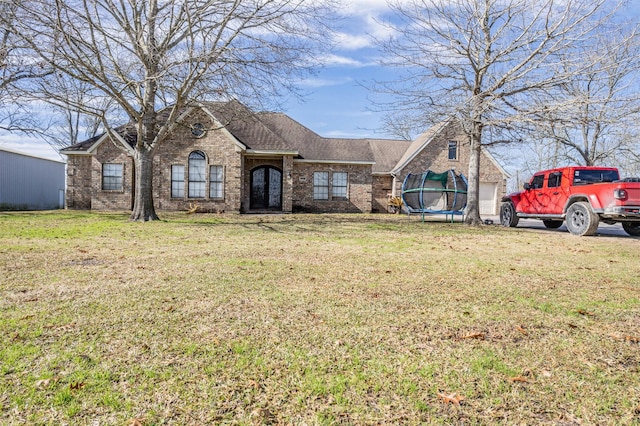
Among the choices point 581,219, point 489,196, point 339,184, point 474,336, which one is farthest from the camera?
point 489,196

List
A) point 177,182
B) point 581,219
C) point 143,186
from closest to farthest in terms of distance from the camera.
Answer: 1. point 581,219
2. point 143,186
3. point 177,182

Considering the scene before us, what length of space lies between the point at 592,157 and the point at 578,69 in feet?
45.0

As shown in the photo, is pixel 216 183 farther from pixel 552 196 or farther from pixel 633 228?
pixel 633 228

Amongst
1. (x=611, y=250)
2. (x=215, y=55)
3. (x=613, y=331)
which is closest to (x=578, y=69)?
(x=611, y=250)

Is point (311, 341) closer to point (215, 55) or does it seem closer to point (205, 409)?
point (205, 409)

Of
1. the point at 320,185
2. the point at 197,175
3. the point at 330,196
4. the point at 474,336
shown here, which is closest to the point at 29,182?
the point at 197,175

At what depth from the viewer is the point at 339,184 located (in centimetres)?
2420

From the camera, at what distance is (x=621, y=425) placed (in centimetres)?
222

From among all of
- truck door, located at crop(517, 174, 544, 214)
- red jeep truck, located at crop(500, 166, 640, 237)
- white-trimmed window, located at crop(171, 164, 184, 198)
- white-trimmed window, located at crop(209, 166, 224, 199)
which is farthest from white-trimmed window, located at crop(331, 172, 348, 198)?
truck door, located at crop(517, 174, 544, 214)

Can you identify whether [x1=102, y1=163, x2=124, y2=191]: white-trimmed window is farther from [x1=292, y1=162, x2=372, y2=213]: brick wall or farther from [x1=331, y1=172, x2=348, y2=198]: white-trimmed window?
[x1=331, y1=172, x2=348, y2=198]: white-trimmed window

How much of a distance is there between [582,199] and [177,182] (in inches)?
706

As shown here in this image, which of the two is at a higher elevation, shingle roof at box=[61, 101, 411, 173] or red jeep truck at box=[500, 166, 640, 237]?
shingle roof at box=[61, 101, 411, 173]

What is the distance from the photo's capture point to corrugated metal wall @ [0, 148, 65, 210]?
24422 millimetres

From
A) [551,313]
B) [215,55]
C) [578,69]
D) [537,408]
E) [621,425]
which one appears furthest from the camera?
[578,69]
